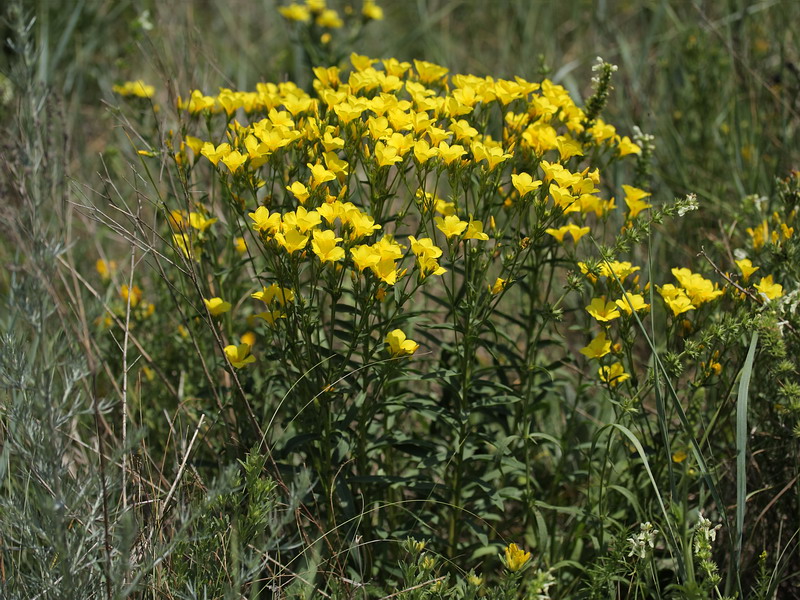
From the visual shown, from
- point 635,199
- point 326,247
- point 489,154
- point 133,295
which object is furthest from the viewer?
point 133,295

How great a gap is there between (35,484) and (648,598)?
1844 mm

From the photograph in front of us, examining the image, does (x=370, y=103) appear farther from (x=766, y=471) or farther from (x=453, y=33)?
(x=453, y=33)

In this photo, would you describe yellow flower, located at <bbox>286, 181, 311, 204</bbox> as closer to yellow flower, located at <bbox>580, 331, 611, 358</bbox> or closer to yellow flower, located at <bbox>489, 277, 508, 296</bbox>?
yellow flower, located at <bbox>489, 277, 508, 296</bbox>

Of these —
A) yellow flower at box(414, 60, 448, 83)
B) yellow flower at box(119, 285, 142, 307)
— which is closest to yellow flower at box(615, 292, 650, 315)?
yellow flower at box(414, 60, 448, 83)

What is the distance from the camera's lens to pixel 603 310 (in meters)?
2.30

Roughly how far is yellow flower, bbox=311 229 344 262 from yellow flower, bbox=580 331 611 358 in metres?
0.79

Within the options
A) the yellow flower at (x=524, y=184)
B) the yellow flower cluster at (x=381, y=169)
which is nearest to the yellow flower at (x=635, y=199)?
the yellow flower cluster at (x=381, y=169)

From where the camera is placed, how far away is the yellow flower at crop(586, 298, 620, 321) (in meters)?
2.27

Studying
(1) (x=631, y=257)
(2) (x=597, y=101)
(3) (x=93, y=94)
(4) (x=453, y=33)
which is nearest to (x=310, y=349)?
(2) (x=597, y=101)

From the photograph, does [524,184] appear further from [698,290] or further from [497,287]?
[698,290]

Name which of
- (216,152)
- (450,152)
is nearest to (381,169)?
(450,152)

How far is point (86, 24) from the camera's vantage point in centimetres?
583

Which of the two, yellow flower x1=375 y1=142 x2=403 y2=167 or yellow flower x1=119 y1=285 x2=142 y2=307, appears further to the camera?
yellow flower x1=119 y1=285 x2=142 y2=307

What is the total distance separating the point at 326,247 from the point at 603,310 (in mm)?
847
